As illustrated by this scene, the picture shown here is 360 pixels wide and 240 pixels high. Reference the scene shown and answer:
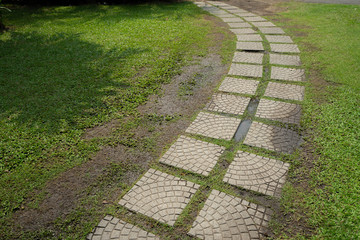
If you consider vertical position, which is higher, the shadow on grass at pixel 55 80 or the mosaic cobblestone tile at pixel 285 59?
the mosaic cobblestone tile at pixel 285 59

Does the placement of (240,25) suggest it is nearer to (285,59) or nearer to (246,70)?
(285,59)

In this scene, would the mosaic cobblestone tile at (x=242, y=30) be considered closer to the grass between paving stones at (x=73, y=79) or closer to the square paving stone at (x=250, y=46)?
the grass between paving stones at (x=73, y=79)

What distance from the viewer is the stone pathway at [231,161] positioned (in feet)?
9.93

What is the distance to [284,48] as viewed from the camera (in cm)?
752

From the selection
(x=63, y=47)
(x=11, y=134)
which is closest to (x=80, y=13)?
(x=63, y=47)

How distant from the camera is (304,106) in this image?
496 cm

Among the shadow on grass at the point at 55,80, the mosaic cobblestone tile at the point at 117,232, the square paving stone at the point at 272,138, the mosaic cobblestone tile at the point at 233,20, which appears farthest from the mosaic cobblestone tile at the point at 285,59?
the mosaic cobblestone tile at the point at 117,232

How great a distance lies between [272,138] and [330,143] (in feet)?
2.65

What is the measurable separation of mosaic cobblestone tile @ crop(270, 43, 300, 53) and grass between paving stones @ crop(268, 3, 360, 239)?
0.20 meters

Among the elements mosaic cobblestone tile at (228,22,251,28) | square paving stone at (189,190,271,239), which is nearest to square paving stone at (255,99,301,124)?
square paving stone at (189,190,271,239)

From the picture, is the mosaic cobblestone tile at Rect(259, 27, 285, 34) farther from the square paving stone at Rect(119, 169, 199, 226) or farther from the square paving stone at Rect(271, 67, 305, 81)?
the square paving stone at Rect(119, 169, 199, 226)

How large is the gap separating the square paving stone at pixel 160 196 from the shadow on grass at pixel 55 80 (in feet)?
6.09

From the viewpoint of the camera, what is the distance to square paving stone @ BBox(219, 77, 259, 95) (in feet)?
18.2

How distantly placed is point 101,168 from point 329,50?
6494 millimetres
